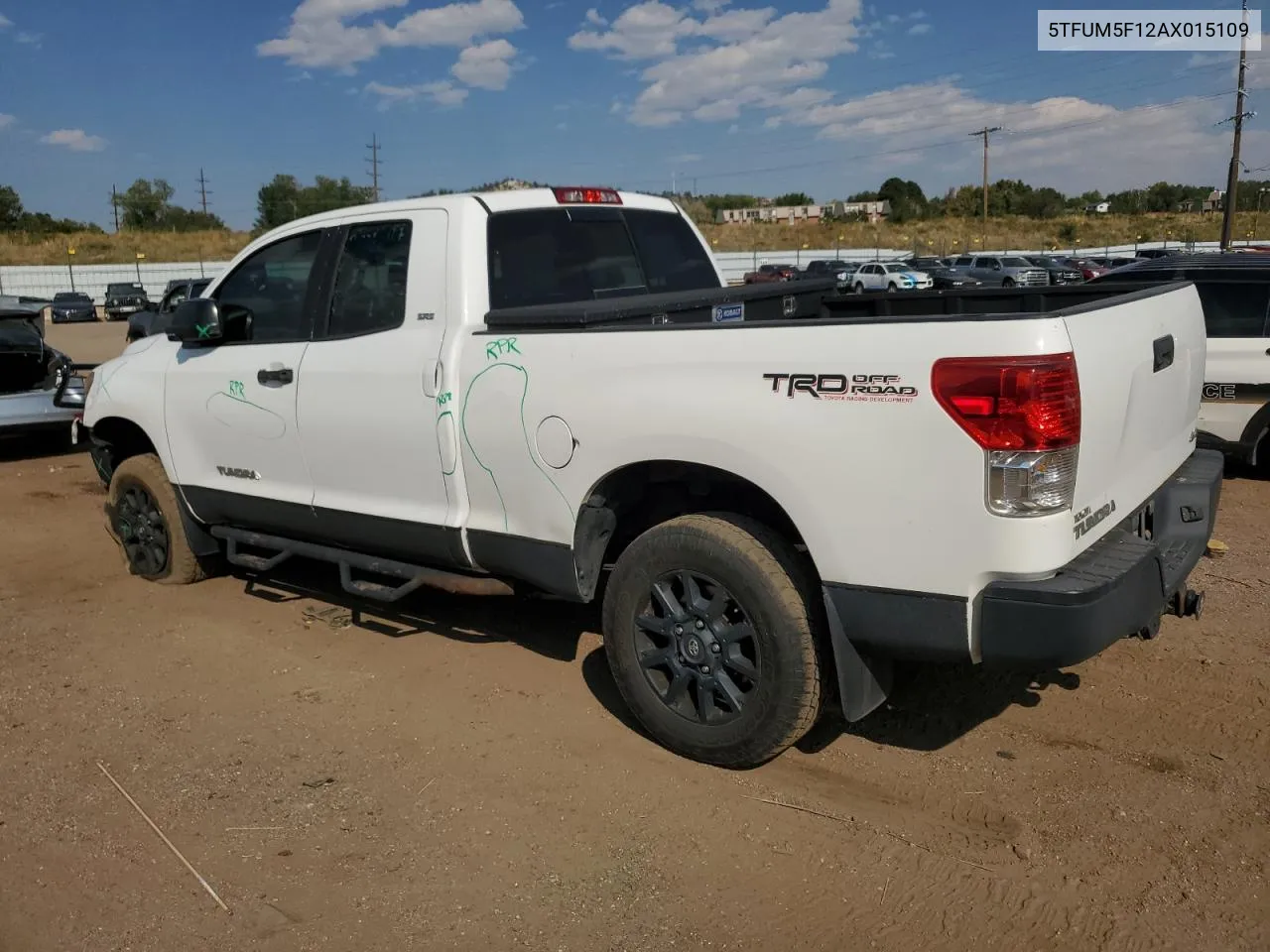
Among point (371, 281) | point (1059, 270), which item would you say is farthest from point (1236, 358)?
point (1059, 270)

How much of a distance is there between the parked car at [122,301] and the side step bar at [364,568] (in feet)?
136

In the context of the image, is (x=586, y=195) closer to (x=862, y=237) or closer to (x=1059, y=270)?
(x=1059, y=270)

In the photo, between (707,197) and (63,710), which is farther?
(707,197)

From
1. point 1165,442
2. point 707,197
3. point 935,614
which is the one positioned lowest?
point 935,614

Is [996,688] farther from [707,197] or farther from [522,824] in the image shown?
[707,197]

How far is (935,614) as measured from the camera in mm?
3154

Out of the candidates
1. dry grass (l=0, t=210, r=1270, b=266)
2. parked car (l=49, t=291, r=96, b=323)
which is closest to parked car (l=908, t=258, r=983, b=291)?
dry grass (l=0, t=210, r=1270, b=266)

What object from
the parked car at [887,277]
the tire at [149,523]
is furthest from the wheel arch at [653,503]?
the parked car at [887,277]

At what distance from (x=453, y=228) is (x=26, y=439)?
9.87 metres

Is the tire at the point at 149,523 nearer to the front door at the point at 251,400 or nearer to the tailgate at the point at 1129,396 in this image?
the front door at the point at 251,400

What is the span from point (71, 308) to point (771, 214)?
74.2 meters

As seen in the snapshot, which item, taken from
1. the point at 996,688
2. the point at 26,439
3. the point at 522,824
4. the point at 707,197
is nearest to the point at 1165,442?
the point at 996,688

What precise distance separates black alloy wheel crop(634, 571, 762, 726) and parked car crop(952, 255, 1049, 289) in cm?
3739

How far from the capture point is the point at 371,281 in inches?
189
